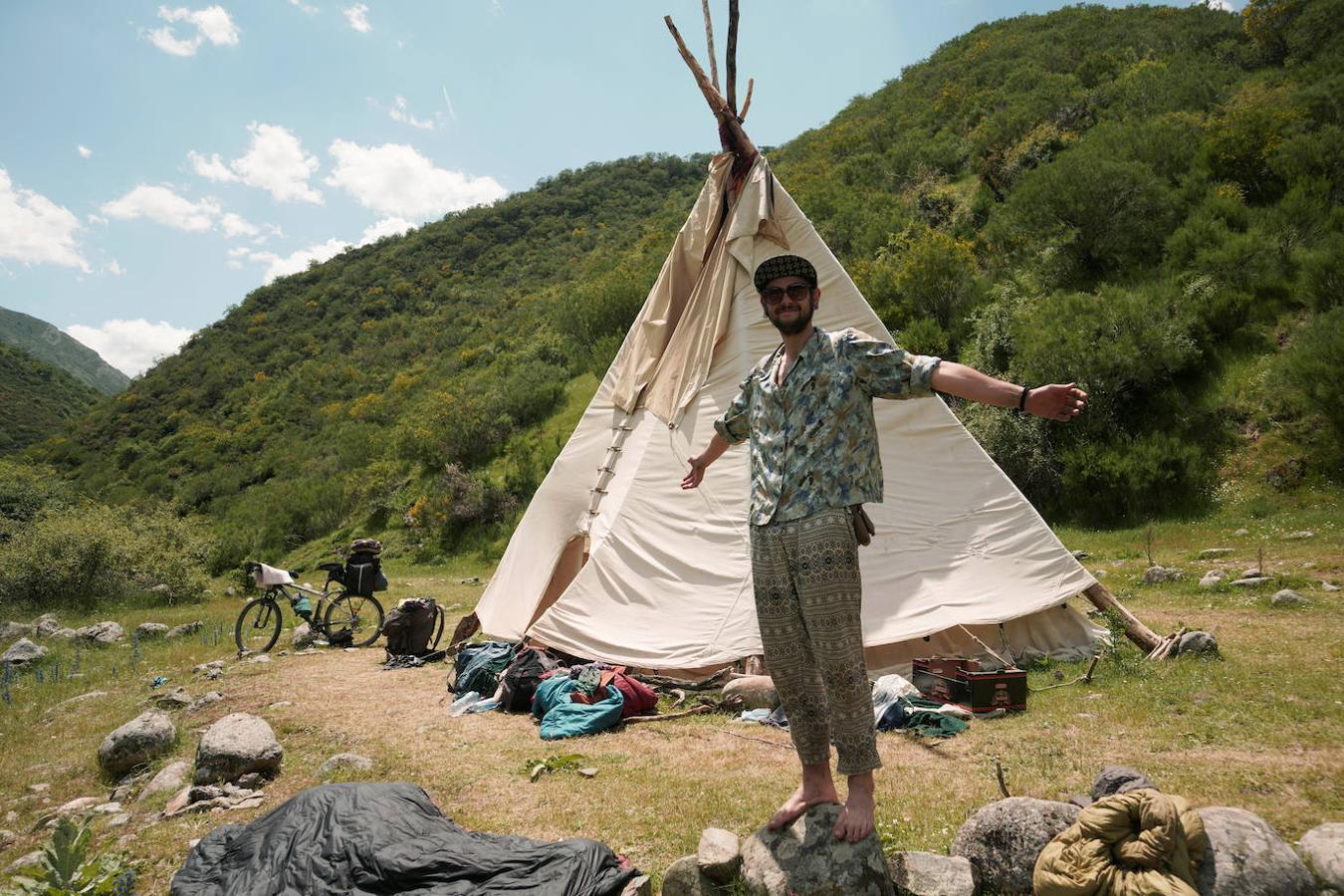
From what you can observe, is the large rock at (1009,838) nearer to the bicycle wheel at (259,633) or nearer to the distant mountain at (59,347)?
the bicycle wheel at (259,633)

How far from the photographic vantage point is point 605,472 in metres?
6.98

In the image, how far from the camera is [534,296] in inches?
1740

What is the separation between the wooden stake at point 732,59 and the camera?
22.3 feet

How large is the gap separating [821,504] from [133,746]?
16.7 feet

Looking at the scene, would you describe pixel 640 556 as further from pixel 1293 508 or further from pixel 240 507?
pixel 240 507

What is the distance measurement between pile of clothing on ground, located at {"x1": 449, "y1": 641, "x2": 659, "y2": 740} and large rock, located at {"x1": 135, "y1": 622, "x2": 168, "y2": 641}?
7477 millimetres

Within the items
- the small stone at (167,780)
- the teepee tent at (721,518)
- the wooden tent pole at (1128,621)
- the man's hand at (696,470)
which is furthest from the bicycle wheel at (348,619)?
the wooden tent pole at (1128,621)

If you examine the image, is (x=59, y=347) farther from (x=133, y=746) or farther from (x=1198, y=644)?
(x=1198, y=644)

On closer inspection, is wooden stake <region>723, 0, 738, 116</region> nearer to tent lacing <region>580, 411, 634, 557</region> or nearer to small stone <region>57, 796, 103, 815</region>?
tent lacing <region>580, 411, 634, 557</region>

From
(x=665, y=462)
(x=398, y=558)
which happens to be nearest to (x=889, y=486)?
(x=665, y=462)

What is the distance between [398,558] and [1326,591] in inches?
806

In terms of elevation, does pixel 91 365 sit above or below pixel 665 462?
above

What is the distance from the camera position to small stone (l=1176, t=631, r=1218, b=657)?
526 cm

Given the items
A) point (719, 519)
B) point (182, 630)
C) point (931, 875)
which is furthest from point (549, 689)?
point (182, 630)
